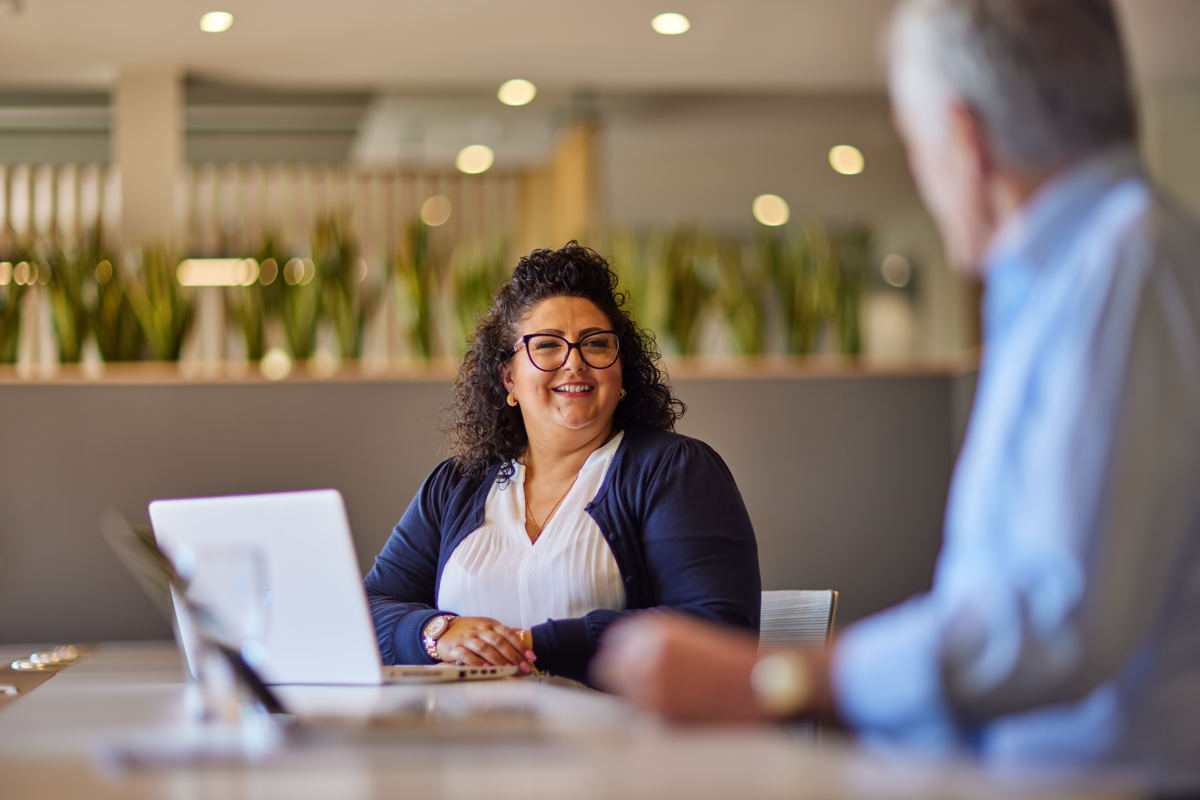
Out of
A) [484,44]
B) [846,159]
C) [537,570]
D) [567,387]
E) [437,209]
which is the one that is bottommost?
[537,570]

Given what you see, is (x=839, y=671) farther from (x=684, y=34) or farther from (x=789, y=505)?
(x=684, y=34)

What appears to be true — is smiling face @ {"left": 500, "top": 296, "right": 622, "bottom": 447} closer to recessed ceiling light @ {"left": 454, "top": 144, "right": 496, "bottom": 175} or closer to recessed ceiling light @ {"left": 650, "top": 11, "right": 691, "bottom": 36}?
recessed ceiling light @ {"left": 650, "top": 11, "right": 691, "bottom": 36}

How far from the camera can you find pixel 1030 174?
3.19 ft

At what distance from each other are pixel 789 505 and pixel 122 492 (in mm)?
2075

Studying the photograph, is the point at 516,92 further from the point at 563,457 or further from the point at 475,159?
the point at 563,457

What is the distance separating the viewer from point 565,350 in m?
2.20

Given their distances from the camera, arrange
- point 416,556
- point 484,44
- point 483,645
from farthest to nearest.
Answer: point 484,44
point 416,556
point 483,645

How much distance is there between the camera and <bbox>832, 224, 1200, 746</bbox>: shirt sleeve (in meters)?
0.85

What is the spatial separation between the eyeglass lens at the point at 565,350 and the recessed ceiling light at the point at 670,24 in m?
3.11

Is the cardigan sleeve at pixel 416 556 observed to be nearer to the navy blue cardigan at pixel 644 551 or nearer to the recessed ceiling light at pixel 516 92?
the navy blue cardigan at pixel 644 551

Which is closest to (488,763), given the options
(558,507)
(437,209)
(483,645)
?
(483,645)

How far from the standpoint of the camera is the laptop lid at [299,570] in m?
1.45

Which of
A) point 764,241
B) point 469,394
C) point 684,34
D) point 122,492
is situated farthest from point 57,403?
point 684,34

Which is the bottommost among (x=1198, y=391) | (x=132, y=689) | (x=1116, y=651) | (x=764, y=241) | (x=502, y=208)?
(x=132, y=689)
